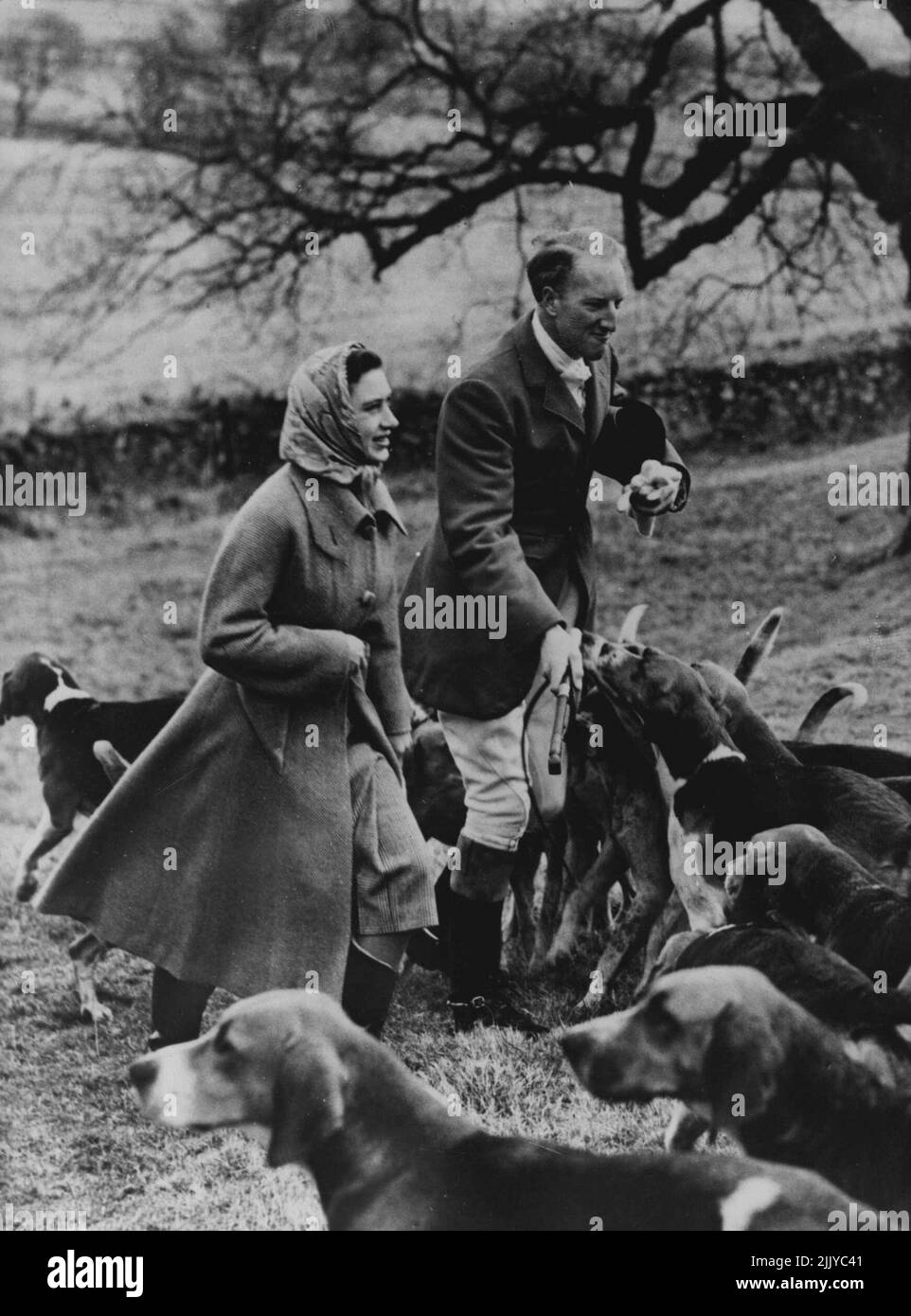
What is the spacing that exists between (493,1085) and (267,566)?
5.82 feet

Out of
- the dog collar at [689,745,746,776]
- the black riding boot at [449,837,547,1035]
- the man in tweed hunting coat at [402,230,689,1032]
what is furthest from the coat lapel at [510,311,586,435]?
the black riding boot at [449,837,547,1035]

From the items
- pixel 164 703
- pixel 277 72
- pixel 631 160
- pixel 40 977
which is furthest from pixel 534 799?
pixel 277 72

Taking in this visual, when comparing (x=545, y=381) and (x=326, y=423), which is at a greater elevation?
(x=545, y=381)

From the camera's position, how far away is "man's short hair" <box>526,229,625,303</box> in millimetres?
5590

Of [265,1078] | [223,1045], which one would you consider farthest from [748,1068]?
[223,1045]

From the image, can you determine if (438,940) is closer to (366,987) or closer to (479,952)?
(479,952)

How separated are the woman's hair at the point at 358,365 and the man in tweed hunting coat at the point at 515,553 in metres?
0.40

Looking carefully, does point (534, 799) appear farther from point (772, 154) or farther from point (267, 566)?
point (772, 154)

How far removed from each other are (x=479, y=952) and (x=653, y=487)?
159 cm

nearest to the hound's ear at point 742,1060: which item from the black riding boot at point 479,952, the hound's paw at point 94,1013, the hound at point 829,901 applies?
the hound at point 829,901

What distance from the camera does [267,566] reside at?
5.30 m

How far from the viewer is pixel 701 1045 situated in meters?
5.07

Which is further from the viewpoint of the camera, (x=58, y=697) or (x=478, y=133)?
(x=58, y=697)

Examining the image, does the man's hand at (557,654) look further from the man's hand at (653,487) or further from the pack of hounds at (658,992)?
the man's hand at (653,487)
